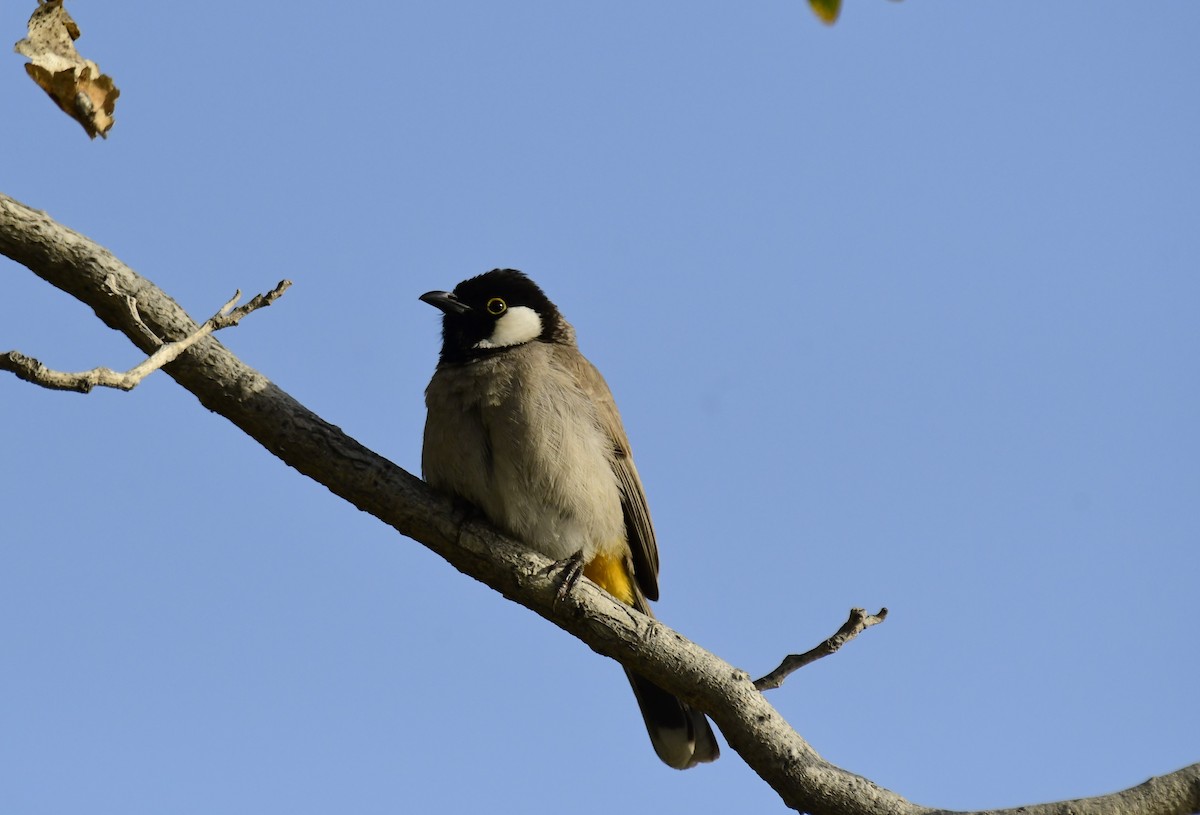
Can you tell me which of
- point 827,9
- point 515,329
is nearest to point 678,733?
point 515,329

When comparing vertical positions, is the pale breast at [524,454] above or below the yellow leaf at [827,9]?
above

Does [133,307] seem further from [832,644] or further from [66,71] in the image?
[832,644]

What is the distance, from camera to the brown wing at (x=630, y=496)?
20.0 ft

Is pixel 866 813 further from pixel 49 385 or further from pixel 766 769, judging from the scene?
pixel 49 385

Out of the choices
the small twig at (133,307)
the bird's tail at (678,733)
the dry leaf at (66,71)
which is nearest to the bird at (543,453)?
the bird's tail at (678,733)

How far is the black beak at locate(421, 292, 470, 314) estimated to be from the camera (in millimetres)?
6539

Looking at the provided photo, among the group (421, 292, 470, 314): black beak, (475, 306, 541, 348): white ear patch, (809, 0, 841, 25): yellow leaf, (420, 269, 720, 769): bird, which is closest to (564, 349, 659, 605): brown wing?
(420, 269, 720, 769): bird

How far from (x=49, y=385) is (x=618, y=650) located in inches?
96.6

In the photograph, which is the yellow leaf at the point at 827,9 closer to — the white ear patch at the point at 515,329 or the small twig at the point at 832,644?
the small twig at the point at 832,644

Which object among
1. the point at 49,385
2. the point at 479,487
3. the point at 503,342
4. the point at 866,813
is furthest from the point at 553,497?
the point at 49,385

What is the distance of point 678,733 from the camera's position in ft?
19.6

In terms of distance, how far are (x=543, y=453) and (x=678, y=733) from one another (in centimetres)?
161

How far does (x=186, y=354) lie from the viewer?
4574 mm

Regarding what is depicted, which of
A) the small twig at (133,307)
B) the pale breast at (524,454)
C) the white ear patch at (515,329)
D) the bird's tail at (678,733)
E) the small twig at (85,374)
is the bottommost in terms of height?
the small twig at (85,374)
